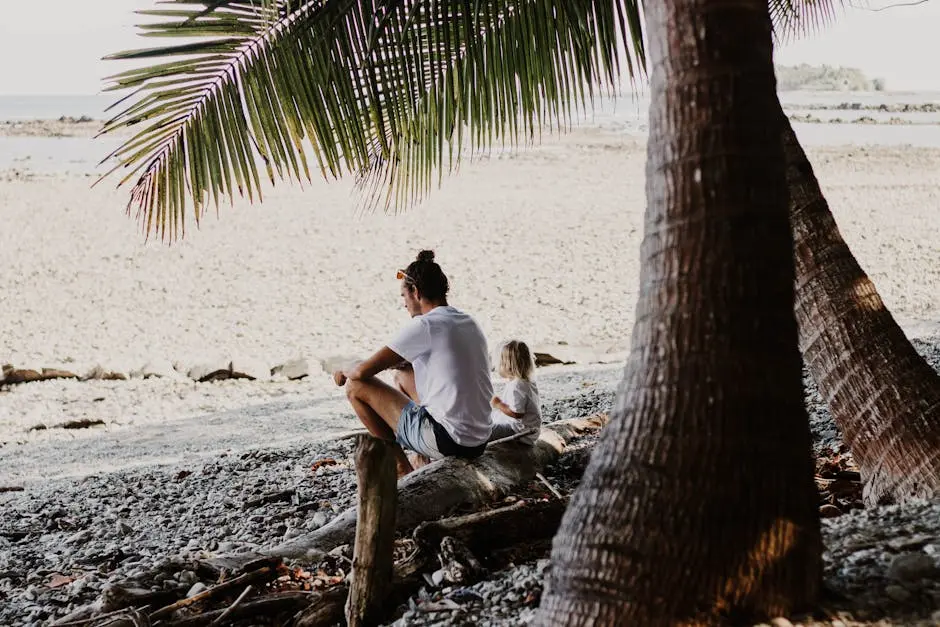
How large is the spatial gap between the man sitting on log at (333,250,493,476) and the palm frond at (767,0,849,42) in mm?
2835

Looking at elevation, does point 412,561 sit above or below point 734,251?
below

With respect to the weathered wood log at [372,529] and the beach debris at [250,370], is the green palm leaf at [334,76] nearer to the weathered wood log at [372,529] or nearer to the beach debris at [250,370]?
the weathered wood log at [372,529]

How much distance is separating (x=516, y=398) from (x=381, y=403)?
728 mm

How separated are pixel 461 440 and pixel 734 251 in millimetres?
2744

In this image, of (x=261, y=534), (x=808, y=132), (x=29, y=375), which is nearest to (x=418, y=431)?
(x=261, y=534)

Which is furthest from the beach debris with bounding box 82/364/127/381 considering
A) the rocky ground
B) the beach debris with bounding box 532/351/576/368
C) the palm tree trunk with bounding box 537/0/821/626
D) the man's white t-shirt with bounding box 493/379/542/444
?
the palm tree trunk with bounding box 537/0/821/626

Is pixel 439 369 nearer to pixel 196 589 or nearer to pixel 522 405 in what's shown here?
pixel 522 405

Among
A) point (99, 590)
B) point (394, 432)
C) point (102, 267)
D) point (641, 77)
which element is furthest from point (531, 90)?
point (102, 267)

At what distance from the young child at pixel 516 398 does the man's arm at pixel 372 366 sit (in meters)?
0.61

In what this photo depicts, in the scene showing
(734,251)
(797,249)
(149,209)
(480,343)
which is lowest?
(480,343)

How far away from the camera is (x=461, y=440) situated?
479cm

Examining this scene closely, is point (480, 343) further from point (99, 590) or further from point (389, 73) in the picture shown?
point (99, 590)

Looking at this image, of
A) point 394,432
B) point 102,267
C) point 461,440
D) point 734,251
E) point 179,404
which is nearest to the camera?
point 734,251

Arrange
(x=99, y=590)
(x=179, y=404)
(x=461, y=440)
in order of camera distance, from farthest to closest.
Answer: (x=179, y=404) → (x=461, y=440) → (x=99, y=590)
